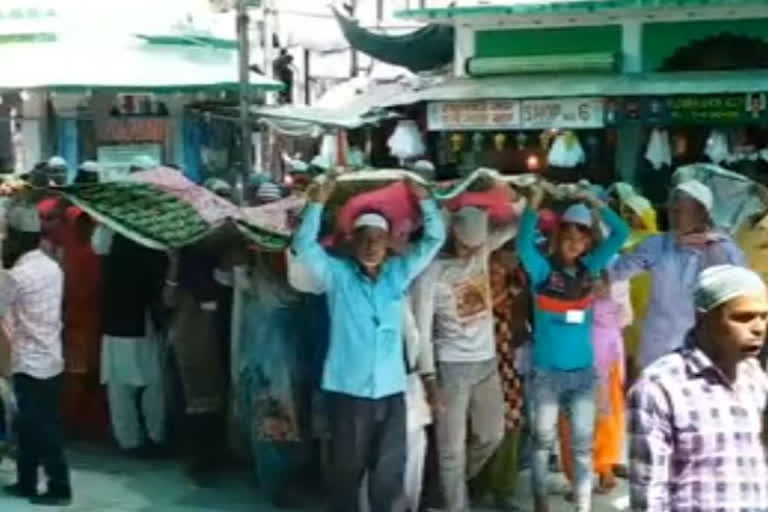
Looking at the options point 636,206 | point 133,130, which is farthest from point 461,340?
point 133,130

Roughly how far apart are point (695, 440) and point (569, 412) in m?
3.27

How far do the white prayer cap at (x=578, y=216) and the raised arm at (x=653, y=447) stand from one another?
10.3 feet

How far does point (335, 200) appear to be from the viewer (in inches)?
281

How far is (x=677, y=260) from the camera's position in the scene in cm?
719

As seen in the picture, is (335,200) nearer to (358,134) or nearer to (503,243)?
(503,243)

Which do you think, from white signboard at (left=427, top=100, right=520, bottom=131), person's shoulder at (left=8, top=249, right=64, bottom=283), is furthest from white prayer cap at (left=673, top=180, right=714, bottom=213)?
white signboard at (left=427, top=100, right=520, bottom=131)

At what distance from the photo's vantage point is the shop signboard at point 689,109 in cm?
1404

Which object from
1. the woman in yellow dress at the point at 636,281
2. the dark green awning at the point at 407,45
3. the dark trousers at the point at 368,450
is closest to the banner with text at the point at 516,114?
the dark green awning at the point at 407,45

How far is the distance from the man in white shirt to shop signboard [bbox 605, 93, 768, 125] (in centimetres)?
847

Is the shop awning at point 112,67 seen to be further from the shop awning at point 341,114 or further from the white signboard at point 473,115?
the white signboard at point 473,115

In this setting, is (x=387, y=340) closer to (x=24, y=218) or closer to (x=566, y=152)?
(x=24, y=218)

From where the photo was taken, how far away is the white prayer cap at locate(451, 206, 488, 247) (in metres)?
6.98

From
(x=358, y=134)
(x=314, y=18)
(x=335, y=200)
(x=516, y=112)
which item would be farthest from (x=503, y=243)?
(x=314, y=18)

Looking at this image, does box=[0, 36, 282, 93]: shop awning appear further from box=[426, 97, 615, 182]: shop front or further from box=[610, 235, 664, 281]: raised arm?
box=[610, 235, 664, 281]: raised arm
